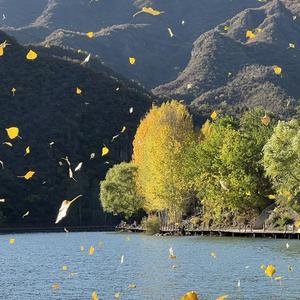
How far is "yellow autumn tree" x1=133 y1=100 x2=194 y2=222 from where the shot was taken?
265ft

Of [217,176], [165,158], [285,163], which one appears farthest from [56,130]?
[285,163]

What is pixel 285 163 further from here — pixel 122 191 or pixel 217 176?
pixel 122 191

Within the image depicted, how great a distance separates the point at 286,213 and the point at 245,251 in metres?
23.8

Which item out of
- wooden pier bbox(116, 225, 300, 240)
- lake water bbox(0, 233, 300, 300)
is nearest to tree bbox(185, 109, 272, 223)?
wooden pier bbox(116, 225, 300, 240)

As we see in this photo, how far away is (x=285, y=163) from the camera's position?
65688 millimetres

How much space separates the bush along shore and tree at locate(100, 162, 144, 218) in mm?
3351

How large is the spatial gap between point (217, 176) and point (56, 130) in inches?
2835

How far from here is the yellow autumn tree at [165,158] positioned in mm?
80750

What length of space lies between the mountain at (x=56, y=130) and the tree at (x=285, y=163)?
54924mm

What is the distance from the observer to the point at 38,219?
403 feet

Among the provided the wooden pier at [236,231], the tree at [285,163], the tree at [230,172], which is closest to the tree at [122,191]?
the wooden pier at [236,231]

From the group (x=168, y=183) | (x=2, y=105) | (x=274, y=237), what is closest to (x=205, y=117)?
(x=2, y=105)

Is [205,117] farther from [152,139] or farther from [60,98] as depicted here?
[152,139]

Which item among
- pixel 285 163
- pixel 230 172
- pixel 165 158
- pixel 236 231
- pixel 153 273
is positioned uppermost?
pixel 165 158
